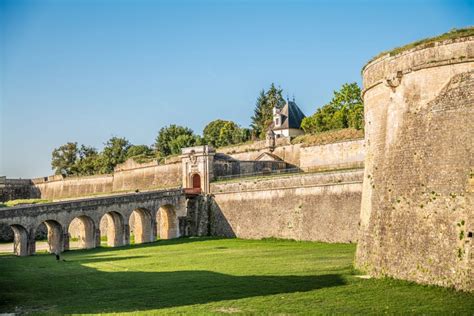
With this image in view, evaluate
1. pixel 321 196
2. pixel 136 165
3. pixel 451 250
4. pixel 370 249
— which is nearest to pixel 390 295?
pixel 451 250

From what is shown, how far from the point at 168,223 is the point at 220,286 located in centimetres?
2816

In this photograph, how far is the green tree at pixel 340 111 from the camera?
2365 inches

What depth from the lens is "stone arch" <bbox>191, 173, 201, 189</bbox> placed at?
50.2m

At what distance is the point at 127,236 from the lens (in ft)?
147

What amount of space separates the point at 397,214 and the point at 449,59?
4775 millimetres

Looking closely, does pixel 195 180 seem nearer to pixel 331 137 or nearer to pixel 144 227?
pixel 144 227

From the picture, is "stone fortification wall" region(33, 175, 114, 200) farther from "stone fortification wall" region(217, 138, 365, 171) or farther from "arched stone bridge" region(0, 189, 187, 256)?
"arched stone bridge" region(0, 189, 187, 256)

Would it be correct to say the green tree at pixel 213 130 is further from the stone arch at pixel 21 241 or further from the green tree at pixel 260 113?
the stone arch at pixel 21 241

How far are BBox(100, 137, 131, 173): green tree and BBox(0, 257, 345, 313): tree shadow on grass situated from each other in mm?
59973

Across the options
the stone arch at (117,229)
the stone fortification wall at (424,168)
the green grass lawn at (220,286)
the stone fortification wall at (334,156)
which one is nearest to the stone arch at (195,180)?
the stone arch at (117,229)

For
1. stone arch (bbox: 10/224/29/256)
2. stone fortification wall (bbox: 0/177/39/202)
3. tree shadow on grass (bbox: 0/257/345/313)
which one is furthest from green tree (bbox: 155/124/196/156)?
tree shadow on grass (bbox: 0/257/345/313)

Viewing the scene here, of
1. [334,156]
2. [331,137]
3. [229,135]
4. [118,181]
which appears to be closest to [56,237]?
[334,156]

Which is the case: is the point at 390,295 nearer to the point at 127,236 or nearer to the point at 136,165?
the point at 127,236

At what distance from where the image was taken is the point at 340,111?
60.6 meters
